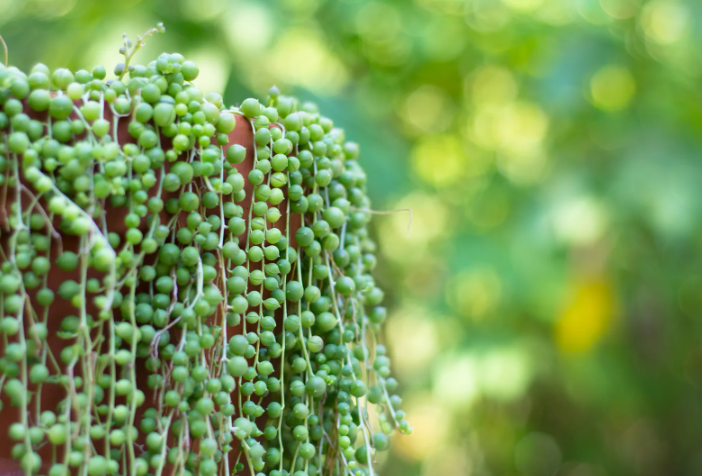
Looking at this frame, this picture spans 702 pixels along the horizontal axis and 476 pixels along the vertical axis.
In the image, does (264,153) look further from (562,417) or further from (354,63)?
(562,417)

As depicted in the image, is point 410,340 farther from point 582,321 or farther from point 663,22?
point 663,22

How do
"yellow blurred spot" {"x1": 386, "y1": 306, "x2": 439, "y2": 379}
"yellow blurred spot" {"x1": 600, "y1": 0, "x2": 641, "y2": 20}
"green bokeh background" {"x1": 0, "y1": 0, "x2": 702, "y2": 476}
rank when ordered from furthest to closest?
"yellow blurred spot" {"x1": 386, "y1": 306, "x2": 439, "y2": 379} → "yellow blurred spot" {"x1": 600, "y1": 0, "x2": 641, "y2": 20} → "green bokeh background" {"x1": 0, "y1": 0, "x2": 702, "y2": 476}

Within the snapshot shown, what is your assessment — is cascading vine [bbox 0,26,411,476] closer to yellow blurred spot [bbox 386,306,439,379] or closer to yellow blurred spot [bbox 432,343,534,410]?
yellow blurred spot [bbox 432,343,534,410]

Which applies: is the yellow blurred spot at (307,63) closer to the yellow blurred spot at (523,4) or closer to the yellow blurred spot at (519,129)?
the yellow blurred spot at (523,4)

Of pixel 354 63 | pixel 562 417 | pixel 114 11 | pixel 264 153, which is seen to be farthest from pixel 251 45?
pixel 562 417

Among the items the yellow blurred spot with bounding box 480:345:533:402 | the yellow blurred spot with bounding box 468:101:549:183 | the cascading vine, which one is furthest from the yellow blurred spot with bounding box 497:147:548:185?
the cascading vine

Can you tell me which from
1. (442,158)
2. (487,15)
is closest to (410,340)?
(442,158)
